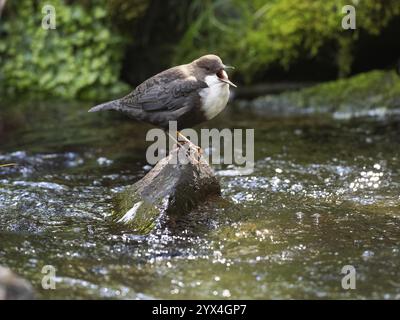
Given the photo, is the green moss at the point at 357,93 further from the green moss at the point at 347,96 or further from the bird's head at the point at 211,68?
the bird's head at the point at 211,68

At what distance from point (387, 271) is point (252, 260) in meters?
0.74

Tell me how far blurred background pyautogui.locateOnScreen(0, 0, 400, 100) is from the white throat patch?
4.18 m

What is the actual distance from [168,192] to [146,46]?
18.9 feet

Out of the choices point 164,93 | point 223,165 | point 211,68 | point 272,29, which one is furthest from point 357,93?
point 164,93

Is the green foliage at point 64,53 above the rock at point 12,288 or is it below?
above

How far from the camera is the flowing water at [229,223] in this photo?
142 inches

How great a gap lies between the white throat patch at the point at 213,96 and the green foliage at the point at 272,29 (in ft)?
13.2

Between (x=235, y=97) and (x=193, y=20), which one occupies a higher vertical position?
(x=193, y=20)

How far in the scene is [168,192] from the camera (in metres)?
4.66

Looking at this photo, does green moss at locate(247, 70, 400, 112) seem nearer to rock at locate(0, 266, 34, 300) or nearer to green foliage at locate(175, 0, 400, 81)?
green foliage at locate(175, 0, 400, 81)

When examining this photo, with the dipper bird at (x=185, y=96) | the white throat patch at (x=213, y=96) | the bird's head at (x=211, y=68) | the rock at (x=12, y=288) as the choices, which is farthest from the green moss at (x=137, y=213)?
the rock at (x=12, y=288)

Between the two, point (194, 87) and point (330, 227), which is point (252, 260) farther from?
point (194, 87)
